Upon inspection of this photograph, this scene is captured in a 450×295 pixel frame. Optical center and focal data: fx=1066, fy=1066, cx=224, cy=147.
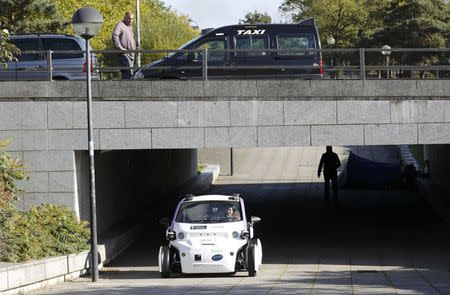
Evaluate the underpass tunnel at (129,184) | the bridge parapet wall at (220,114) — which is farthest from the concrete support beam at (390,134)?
the underpass tunnel at (129,184)

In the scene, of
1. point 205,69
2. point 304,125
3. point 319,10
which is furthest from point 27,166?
point 319,10

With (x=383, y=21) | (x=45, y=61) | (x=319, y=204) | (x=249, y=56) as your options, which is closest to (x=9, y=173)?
(x=45, y=61)

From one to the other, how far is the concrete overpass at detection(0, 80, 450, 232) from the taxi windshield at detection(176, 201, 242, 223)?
1.71 meters

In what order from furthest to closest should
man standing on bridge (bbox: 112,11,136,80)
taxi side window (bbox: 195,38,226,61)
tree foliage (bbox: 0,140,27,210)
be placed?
1. taxi side window (bbox: 195,38,226,61)
2. man standing on bridge (bbox: 112,11,136,80)
3. tree foliage (bbox: 0,140,27,210)

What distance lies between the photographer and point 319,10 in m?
72.3

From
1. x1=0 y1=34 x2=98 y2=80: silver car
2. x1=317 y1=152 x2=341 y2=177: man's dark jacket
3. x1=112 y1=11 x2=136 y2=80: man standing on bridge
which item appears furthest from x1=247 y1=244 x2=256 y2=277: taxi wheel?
x1=317 y1=152 x2=341 y2=177: man's dark jacket

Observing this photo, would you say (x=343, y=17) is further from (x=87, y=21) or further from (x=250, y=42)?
(x=87, y=21)

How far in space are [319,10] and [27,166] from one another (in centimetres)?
5142

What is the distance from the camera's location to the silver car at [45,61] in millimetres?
24438

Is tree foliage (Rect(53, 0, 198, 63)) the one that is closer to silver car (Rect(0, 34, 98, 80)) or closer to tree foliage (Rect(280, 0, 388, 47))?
tree foliage (Rect(280, 0, 388, 47))

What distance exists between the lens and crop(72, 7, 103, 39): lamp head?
20047 millimetres

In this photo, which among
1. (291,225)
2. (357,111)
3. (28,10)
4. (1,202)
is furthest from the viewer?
(28,10)

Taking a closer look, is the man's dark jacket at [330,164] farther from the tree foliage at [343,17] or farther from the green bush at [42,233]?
the tree foliage at [343,17]

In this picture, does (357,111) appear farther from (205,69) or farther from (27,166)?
(27,166)
